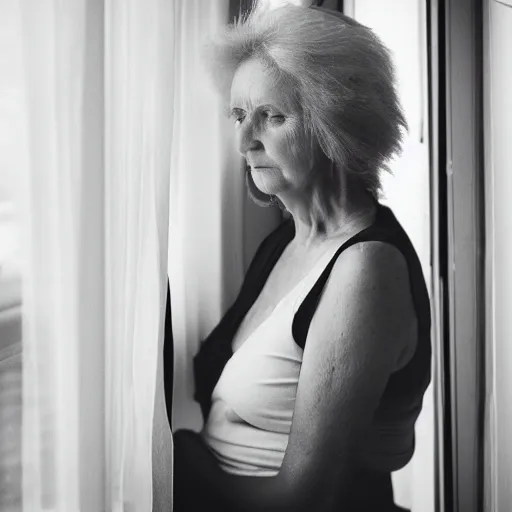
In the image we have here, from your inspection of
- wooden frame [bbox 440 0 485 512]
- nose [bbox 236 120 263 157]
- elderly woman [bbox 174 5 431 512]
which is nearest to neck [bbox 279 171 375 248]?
elderly woman [bbox 174 5 431 512]

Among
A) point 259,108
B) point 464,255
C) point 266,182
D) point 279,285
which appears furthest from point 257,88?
point 464,255

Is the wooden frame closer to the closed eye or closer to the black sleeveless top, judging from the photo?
the black sleeveless top

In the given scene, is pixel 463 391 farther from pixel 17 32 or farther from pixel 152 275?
pixel 17 32

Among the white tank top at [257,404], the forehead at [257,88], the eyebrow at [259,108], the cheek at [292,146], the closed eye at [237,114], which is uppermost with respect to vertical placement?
the forehead at [257,88]

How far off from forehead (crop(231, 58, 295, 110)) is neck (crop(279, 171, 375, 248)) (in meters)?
0.17

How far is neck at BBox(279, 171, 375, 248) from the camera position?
4.11 ft

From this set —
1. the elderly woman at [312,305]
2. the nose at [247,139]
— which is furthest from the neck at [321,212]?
the nose at [247,139]

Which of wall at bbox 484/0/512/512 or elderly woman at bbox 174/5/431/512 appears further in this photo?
wall at bbox 484/0/512/512

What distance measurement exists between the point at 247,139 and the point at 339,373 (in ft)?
1.55

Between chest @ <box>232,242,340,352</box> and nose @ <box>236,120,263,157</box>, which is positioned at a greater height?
nose @ <box>236,120,263,157</box>

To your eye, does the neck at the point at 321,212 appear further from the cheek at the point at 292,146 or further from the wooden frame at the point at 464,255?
the wooden frame at the point at 464,255

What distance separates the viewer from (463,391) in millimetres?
1320

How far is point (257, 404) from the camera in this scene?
121 centimetres

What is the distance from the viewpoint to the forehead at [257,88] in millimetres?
1234
